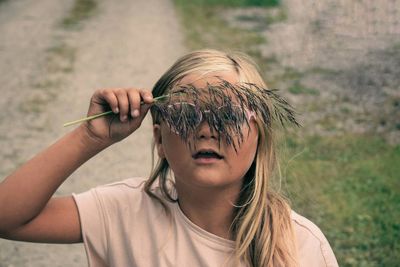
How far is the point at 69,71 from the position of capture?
9336 millimetres

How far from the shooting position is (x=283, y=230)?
8.41ft

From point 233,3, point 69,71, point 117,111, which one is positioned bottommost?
point 69,71

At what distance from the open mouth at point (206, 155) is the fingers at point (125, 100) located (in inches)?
8.8

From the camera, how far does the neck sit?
8.46ft

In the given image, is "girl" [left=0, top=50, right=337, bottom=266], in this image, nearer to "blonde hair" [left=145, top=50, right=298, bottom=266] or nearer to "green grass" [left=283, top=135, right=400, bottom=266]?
"blonde hair" [left=145, top=50, right=298, bottom=266]

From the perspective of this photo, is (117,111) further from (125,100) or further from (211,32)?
(211,32)

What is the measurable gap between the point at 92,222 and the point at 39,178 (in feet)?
0.91

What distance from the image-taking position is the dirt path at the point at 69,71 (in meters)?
6.02

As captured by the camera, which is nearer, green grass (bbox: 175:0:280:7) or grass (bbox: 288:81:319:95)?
grass (bbox: 288:81:319:95)

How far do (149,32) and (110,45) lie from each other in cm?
116

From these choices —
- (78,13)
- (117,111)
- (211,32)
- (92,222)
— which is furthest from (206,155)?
(78,13)

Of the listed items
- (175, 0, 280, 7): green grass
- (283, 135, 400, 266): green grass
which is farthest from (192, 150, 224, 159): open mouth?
(175, 0, 280, 7): green grass

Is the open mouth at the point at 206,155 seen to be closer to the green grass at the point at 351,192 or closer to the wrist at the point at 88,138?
the wrist at the point at 88,138

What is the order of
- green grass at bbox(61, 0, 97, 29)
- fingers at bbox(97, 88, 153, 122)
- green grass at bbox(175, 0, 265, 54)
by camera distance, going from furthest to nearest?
green grass at bbox(61, 0, 97, 29) < green grass at bbox(175, 0, 265, 54) < fingers at bbox(97, 88, 153, 122)
